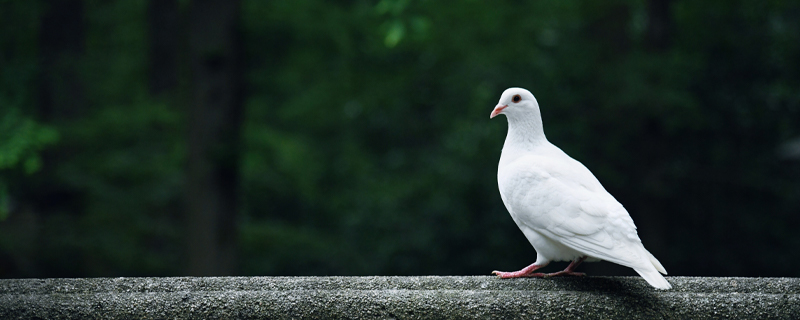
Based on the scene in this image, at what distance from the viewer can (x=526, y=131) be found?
326 centimetres

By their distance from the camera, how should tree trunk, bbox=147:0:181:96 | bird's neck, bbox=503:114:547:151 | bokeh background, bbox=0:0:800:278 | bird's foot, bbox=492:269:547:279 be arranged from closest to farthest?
1. bird's foot, bbox=492:269:547:279
2. bird's neck, bbox=503:114:547:151
3. bokeh background, bbox=0:0:800:278
4. tree trunk, bbox=147:0:181:96

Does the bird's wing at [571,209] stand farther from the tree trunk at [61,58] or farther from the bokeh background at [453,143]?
the tree trunk at [61,58]

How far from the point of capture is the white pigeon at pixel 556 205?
2.68 m

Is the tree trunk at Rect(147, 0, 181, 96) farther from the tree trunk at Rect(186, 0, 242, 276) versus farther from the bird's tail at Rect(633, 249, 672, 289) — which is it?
the bird's tail at Rect(633, 249, 672, 289)

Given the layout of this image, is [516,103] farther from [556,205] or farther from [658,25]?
[658,25]

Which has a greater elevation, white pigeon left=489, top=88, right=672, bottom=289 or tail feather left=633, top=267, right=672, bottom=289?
white pigeon left=489, top=88, right=672, bottom=289

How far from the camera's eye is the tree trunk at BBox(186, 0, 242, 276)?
6664mm

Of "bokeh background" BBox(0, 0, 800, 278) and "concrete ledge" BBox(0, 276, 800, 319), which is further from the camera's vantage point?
"bokeh background" BBox(0, 0, 800, 278)

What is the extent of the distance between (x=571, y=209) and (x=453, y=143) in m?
6.39

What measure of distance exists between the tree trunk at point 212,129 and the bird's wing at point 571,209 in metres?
4.13

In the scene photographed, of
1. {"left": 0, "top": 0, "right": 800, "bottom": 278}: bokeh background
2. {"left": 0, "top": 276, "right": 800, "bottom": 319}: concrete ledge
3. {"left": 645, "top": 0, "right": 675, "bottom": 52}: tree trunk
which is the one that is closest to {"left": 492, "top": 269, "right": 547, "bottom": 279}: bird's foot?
{"left": 0, "top": 276, "right": 800, "bottom": 319}: concrete ledge

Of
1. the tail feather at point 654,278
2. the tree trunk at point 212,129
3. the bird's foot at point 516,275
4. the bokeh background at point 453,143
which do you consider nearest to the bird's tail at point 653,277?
the tail feather at point 654,278

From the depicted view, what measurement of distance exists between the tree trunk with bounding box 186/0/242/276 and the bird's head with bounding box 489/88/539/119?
384 cm

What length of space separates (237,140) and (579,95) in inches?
166
